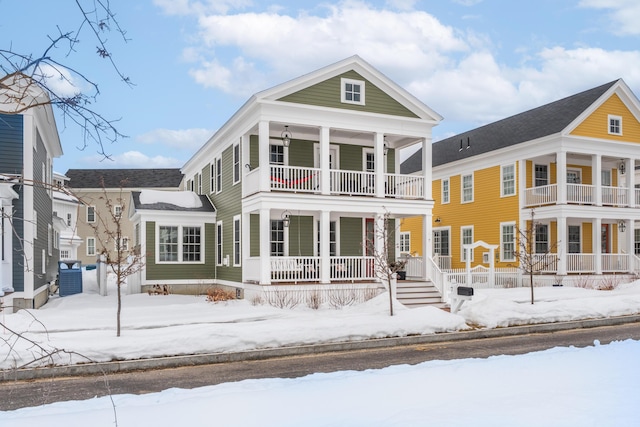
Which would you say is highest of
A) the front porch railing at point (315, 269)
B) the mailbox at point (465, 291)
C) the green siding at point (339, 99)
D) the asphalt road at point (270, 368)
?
the green siding at point (339, 99)

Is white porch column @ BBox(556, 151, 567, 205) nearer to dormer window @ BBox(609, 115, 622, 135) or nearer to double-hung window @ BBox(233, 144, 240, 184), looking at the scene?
dormer window @ BBox(609, 115, 622, 135)

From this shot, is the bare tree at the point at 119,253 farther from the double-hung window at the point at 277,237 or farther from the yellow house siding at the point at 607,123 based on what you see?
the yellow house siding at the point at 607,123

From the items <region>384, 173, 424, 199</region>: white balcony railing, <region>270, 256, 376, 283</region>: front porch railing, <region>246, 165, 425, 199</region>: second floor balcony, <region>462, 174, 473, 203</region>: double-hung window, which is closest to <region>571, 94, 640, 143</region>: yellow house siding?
<region>462, 174, 473, 203</region>: double-hung window

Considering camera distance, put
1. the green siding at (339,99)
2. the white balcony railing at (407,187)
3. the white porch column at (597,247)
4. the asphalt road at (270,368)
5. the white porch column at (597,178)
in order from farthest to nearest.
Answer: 1. the white porch column at (597,178)
2. the white porch column at (597,247)
3. the white balcony railing at (407,187)
4. the green siding at (339,99)
5. the asphalt road at (270,368)

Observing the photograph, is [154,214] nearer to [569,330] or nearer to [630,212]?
[569,330]

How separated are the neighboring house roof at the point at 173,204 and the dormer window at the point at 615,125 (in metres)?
18.9

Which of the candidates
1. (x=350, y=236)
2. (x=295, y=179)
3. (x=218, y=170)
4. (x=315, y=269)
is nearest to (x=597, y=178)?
(x=350, y=236)

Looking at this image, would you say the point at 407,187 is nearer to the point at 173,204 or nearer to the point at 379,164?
the point at 379,164

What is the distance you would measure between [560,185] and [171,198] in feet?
56.4

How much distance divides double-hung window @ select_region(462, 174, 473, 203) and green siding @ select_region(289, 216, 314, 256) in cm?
1264

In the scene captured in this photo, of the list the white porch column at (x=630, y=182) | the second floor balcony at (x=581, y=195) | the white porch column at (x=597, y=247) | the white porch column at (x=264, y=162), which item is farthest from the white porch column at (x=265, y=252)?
Answer: the white porch column at (x=630, y=182)

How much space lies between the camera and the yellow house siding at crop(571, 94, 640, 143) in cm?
2548

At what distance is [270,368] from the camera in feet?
34.2

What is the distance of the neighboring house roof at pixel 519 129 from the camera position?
25.8 m
